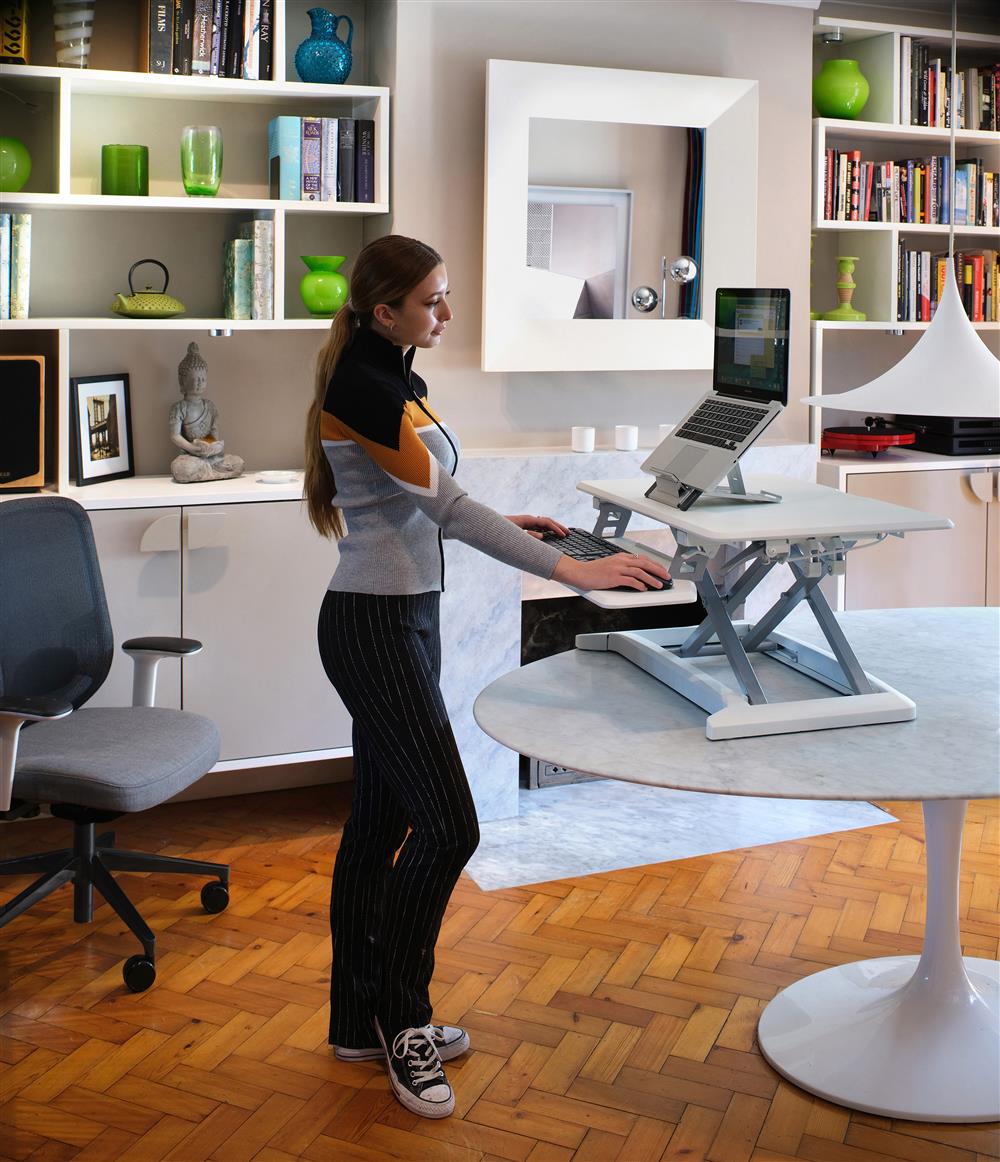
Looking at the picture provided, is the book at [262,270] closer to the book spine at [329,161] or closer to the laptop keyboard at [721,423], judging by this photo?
the book spine at [329,161]

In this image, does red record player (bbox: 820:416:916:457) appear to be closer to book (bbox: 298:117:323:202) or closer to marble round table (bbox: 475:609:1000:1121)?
marble round table (bbox: 475:609:1000:1121)

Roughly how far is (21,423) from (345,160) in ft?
3.84

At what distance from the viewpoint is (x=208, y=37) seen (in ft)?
11.5

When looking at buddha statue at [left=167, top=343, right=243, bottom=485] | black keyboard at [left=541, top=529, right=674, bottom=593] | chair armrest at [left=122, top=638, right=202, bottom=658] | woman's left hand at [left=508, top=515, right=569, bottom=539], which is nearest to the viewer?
black keyboard at [left=541, top=529, right=674, bottom=593]

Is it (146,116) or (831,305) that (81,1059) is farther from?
(831,305)

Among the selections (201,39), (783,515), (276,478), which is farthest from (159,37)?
(783,515)

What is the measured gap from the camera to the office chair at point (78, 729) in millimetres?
2777

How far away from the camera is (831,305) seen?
4.63 metres

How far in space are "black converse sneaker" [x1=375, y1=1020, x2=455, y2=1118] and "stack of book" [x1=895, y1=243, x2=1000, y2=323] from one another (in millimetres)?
3052

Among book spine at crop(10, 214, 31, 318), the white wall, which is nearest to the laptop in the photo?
the white wall

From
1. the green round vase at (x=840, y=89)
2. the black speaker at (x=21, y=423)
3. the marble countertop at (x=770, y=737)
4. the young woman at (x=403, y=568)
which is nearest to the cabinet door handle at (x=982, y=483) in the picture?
the green round vase at (x=840, y=89)

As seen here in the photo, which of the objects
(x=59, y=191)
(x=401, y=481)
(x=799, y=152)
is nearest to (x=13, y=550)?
(x=59, y=191)

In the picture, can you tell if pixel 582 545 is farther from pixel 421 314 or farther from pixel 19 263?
pixel 19 263

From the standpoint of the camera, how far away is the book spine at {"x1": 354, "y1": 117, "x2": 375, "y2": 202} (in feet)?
12.2
